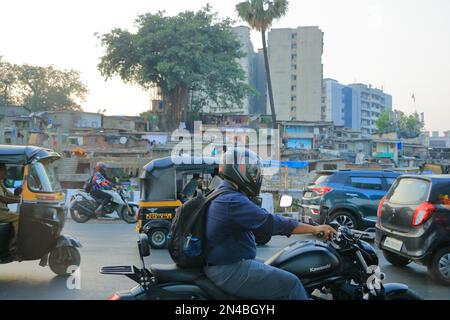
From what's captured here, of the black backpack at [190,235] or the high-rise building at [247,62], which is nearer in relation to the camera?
the black backpack at [190,235]

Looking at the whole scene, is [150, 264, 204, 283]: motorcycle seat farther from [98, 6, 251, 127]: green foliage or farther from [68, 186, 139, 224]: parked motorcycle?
[98, 6, 251, 127]: green foliage

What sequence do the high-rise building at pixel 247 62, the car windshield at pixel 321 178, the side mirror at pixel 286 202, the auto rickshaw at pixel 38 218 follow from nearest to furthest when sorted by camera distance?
the side mirror at pixel 286 202
the auto rickshaw at pixel 38 218
the car windshield at pixel 321 178
the high-rise building at pixel 247 62

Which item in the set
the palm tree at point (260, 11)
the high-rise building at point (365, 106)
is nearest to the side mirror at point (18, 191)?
the palm tree at point (260, 11)

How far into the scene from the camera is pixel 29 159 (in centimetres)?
656

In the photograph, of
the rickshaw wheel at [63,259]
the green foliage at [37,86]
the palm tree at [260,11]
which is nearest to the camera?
the rickshaw wheel at [63,259]

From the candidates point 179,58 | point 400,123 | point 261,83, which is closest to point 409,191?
point 179,58

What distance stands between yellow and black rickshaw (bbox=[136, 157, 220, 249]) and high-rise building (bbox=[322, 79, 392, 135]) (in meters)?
84.9

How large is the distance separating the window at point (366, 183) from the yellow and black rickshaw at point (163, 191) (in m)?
3.46

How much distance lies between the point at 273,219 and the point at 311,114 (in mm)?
80198

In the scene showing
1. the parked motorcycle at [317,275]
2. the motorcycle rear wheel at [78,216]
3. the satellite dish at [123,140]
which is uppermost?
the satellite dish at [123,140]

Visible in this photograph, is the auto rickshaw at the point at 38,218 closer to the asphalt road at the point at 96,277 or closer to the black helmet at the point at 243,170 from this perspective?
the asphalt road at the point at 96,277

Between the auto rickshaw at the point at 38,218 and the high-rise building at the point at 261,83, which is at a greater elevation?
the high-rise building at the point at 261,83

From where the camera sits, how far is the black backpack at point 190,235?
3115 mm

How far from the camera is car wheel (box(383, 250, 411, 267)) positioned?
784cm
